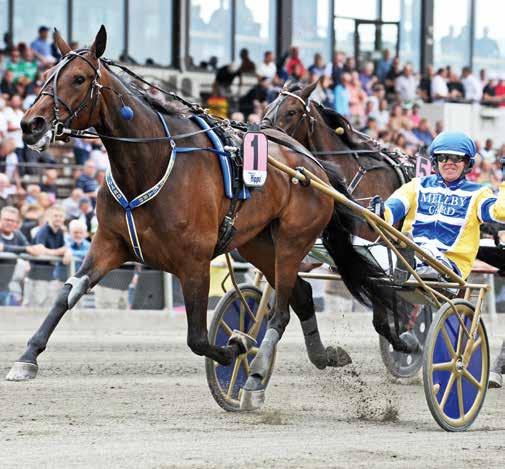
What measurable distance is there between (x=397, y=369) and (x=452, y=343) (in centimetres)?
226

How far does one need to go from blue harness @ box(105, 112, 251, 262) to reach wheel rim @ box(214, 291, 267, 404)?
81 centimetres

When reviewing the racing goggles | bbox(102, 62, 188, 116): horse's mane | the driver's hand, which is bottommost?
the driver's hand

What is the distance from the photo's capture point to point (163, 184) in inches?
277

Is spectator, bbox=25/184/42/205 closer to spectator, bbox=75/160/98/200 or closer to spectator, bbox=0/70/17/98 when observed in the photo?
spectator, bbox=75/160/98/200

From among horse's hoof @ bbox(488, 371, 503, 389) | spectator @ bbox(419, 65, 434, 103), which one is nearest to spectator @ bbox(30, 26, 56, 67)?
spectator @ bbox(419, 65, 434, 103)

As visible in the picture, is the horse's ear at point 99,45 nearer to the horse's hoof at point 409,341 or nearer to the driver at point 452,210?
the driver at point 452,210

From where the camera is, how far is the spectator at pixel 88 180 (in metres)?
15.2

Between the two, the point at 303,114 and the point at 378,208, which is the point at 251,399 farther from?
the point at 303,114

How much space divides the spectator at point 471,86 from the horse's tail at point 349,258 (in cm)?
1622

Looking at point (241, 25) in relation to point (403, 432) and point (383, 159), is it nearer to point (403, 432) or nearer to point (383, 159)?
point (383, 159)

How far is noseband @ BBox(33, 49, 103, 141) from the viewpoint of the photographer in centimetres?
673

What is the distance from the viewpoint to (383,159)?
33.9 ft

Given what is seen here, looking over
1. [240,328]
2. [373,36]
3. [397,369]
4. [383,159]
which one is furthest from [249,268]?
[373,36]

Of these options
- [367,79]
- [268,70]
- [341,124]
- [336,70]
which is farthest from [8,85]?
[367,79]
